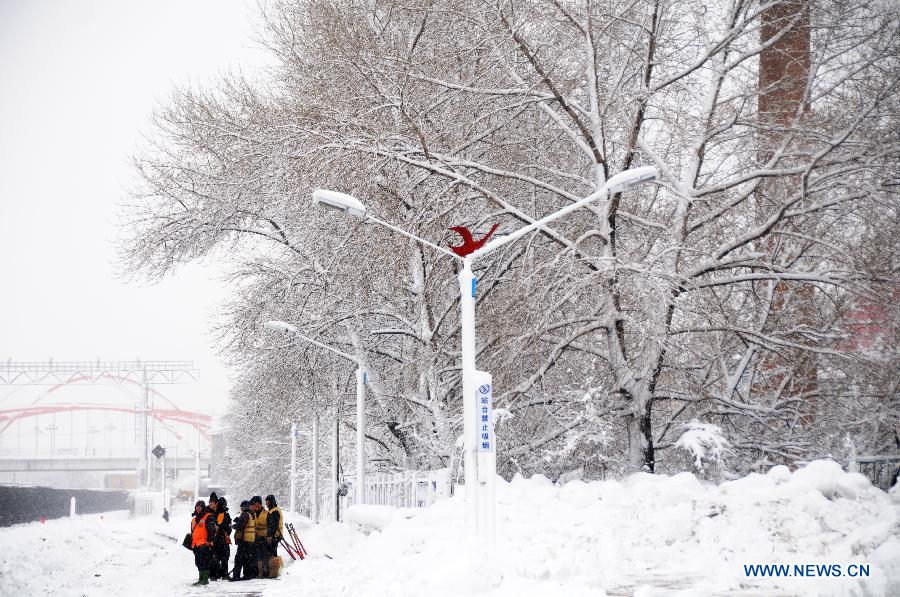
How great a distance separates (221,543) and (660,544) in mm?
8963

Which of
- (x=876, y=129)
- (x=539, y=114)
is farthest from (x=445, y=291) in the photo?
(x=876, y=129)

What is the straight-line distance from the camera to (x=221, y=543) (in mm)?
18406

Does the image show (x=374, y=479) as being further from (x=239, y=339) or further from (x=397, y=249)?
(x=397, y=249)

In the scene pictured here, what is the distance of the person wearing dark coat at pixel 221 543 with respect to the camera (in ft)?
59.8

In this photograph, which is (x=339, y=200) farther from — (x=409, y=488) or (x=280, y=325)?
(x=409, y=488)

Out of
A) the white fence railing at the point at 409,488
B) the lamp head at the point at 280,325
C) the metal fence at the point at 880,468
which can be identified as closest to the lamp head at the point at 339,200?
the white fence railing at the point at 409,488

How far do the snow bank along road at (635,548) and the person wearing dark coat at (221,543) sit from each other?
572 millimetres

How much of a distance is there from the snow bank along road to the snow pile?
0.9 inches

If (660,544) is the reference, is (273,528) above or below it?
below

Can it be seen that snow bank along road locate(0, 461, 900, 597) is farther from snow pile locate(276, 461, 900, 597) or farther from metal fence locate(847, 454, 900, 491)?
metal fence locate(847, 454, 900, 491)

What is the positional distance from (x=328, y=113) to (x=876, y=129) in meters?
10.7

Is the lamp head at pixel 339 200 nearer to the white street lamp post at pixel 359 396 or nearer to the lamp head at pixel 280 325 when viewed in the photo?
the lamp head at pixel 280 325
